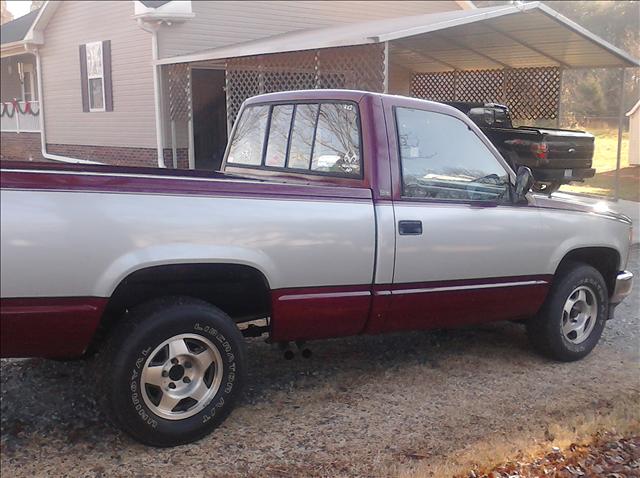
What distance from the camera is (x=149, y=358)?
360cm

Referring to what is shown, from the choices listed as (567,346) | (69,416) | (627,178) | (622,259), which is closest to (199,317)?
(69,416)

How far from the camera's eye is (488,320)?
489 centimetres

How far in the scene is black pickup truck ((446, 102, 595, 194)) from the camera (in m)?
11.1

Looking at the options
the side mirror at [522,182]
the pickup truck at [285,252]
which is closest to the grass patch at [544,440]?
the pickup truck at [285,252]

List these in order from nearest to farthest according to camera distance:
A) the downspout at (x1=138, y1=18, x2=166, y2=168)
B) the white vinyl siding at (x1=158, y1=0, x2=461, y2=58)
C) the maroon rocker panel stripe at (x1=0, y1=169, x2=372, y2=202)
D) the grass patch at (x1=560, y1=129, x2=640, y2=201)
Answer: the maroon rocker panel stripe at (x1=0, y1=169, x2=372, y2=202)
the downspout at (x1=138, y1=18, x2=166, y2=168)
the white vinyl siding at (x1=158, y1=0, x2=461, y2=58)
the grass patch at (x1=560, y1=129, x2=640, y2=201)

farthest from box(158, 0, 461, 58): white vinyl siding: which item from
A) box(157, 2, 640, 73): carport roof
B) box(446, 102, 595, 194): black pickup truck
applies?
box(446, 102, 595, 194): black pickup truck

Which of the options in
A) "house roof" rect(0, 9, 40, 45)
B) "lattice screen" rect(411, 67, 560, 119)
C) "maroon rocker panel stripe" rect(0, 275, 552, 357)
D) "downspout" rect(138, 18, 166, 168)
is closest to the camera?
"maroon rocker panel stripe" rect(0, 275, 552, 357)

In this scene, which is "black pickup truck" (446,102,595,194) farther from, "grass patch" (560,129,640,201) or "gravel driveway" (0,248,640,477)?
"gravel driveway" (0,248,640,477)

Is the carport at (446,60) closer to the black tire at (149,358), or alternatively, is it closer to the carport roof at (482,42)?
the carport roof at (482,42)

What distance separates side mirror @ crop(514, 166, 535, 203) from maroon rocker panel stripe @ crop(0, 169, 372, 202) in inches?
46.5

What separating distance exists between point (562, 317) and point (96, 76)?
15.6m

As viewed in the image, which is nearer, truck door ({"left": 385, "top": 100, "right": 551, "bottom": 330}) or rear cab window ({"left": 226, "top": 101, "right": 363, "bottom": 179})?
truck door ({"left": 385, "top": 100, "right": 551, "bottom": 330})

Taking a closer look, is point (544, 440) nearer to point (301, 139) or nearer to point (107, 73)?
point (301, 139)

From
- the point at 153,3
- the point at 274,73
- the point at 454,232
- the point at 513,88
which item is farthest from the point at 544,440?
the point at 153,3
